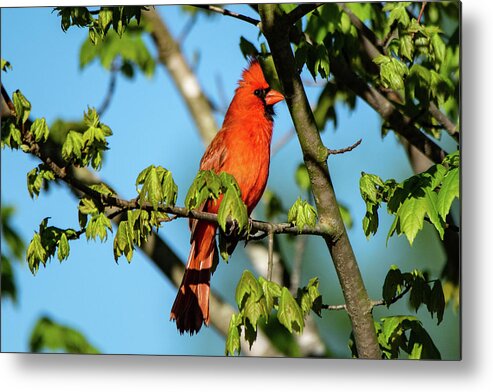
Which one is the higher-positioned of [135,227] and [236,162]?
[236,162]

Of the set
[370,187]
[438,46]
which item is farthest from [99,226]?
[438,46]

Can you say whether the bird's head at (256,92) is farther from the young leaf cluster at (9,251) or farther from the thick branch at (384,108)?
the young leaf cluster at (9,251)

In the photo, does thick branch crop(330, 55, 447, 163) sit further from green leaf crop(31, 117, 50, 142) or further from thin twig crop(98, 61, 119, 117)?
green leaf crop(31, 117, 50, 142)

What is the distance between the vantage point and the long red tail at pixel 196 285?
3.09 meters

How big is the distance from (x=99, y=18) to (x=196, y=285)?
1.00 m

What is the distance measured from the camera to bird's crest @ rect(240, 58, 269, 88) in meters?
3.18

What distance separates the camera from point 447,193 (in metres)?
2.60

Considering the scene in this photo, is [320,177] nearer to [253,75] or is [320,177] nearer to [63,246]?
[253,75]

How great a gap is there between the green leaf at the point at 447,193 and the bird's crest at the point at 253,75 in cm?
86

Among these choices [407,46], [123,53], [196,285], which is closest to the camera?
[407,46]

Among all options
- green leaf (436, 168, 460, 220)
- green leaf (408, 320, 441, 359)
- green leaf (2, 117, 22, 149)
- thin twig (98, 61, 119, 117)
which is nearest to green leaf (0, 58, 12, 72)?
green leaf (2, 117, 22, 149)

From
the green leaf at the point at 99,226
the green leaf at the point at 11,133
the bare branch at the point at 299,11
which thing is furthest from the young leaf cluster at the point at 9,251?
the bare branch at the point at 299,11

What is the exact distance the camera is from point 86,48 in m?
3.25

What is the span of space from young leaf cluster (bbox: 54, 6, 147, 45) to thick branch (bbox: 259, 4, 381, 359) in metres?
0.46
